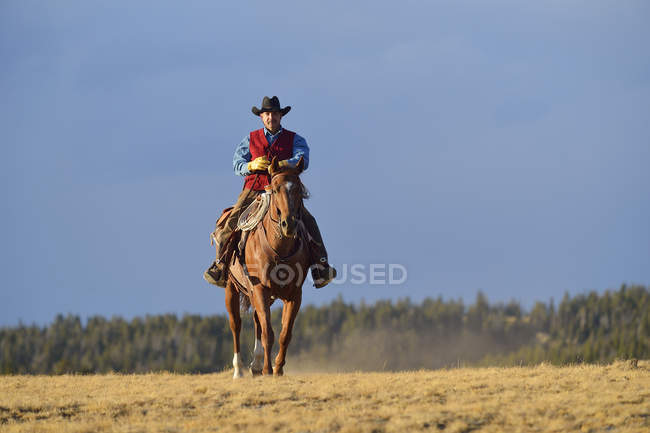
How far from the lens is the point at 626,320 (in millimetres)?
144625

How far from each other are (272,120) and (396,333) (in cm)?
11009

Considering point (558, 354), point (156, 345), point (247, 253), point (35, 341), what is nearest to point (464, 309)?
point (558, 354)

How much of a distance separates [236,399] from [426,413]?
Answer: 3.42m

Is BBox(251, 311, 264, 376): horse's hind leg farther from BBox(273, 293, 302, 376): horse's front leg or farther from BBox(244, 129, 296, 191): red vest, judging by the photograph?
BBox(244, 129, 296, 191): red vest

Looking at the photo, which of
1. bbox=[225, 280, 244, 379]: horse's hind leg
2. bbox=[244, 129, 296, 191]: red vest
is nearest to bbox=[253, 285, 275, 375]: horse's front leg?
bbox=[225, 280, 244, 379]: horse's hind leg

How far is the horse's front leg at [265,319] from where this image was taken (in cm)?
1703

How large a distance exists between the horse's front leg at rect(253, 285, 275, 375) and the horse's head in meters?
1.69

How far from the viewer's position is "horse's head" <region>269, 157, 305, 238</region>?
16.1 metres

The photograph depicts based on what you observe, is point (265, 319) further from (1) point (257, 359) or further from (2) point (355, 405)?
(2) point (355, 405)

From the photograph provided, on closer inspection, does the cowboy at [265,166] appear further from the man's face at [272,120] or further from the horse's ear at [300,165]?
the horse's ear at [300,165]

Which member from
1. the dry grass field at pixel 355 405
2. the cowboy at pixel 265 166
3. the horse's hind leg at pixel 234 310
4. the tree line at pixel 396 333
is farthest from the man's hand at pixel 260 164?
the tree line at pixel 396 333

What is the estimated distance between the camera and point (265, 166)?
17906 millimetres

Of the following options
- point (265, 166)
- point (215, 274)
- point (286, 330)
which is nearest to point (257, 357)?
point (286, 330)

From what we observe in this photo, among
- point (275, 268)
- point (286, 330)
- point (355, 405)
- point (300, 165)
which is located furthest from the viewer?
point (286, 330)
